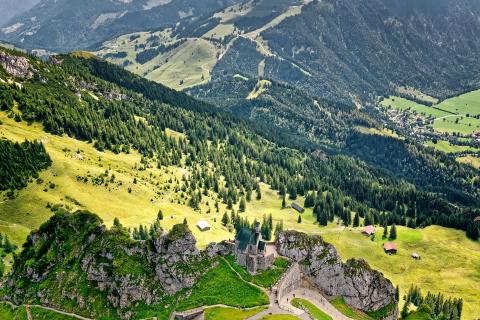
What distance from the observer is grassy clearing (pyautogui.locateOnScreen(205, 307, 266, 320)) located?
432ft

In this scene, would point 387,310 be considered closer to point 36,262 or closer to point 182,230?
point 182,230

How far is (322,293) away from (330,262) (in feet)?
33.4

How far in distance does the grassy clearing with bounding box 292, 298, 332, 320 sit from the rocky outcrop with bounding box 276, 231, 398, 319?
12.9 m

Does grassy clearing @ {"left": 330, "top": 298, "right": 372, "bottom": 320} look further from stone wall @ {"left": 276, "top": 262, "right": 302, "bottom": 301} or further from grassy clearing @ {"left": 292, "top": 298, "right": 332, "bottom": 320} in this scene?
stone wall @ {"left": 276, "top": 262, "right": 302, "bottom": 301}

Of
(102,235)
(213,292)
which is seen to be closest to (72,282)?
(102,235)

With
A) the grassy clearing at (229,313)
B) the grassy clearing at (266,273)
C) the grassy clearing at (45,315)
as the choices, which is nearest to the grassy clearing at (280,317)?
the grassy clearing at (229,313)

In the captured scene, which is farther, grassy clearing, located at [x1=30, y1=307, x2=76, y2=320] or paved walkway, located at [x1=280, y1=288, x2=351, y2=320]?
paved walkway, located at [x1=280, y1=288, x2=351, y2=320]

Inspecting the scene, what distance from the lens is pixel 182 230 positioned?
152m

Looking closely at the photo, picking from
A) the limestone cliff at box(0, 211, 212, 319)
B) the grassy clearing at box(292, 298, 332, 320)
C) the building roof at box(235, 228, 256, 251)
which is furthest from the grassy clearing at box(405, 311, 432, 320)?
the limestone cliff at box(0, 211, 212, 319)

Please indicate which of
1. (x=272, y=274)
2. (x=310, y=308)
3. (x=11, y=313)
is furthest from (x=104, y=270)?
(x=310, y=308)

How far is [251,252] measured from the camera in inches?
5906

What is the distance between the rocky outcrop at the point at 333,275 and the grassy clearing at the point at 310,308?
12852 millimetres

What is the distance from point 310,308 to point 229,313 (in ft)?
85.3

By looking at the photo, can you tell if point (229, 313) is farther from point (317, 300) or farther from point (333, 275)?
point (333, 275)
